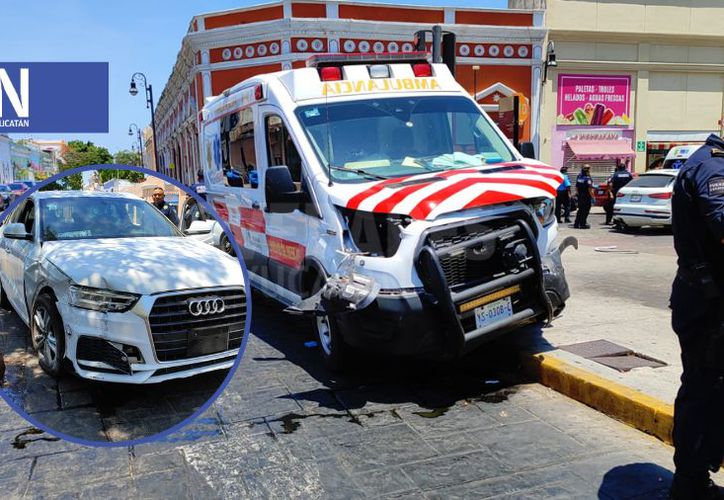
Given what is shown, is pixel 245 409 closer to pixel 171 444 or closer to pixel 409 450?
pixel 171 444

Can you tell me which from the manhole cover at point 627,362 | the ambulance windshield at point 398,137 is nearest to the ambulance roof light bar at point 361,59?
the ambulance windshield at point 398,137

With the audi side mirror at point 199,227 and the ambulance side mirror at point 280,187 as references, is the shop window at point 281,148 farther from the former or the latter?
the audi side mirror at point 199,227

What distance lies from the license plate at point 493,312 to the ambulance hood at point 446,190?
75 centimetres

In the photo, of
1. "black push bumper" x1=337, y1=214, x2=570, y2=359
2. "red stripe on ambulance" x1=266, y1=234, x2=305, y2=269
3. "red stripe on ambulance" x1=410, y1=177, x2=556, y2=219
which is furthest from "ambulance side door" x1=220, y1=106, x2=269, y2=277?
"red stripe on ambulance" x1=410, y1=177, x2=556, y2=219

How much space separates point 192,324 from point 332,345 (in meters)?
3.75

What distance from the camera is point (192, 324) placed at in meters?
1.61

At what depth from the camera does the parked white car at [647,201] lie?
51.5ft

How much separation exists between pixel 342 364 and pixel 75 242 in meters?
3.79

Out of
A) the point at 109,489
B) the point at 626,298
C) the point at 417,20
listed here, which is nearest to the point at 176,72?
the point at 417,20

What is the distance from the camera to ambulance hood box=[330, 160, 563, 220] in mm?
4609

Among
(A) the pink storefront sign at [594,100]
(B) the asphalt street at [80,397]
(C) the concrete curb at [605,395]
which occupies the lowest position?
(C) the concrete curb at [605,395]

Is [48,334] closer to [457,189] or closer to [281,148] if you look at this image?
[457,189]

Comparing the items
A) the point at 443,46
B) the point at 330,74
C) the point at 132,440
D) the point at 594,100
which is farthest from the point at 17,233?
the point at 594,100

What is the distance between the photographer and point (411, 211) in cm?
456
